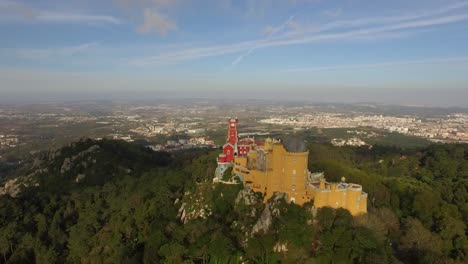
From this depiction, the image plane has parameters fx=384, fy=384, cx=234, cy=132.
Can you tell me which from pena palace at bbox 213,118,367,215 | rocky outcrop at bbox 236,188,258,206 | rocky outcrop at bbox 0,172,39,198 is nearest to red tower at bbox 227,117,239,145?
pena palace at bbox 213,118,367,215

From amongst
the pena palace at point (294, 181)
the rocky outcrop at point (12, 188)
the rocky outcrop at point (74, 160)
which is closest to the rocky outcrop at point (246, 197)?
the pena palace at point (294, 181)

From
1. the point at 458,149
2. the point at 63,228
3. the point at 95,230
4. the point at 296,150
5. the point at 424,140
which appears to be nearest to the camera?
the point at 296,150

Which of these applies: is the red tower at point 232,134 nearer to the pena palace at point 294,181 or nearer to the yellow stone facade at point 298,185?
the pena palace at point 294,181

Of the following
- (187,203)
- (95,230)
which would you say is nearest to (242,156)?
(187,203)

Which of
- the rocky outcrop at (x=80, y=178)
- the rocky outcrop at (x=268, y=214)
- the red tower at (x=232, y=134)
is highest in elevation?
the red tower at (x=232, y=134)

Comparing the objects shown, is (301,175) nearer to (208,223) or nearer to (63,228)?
(208,223)

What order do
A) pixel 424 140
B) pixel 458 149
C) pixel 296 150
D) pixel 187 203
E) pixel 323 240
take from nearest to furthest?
pixel 323 240 < pixel 296 150 < pixel 187 203 < pixel 458 149 < pixel 424 140
